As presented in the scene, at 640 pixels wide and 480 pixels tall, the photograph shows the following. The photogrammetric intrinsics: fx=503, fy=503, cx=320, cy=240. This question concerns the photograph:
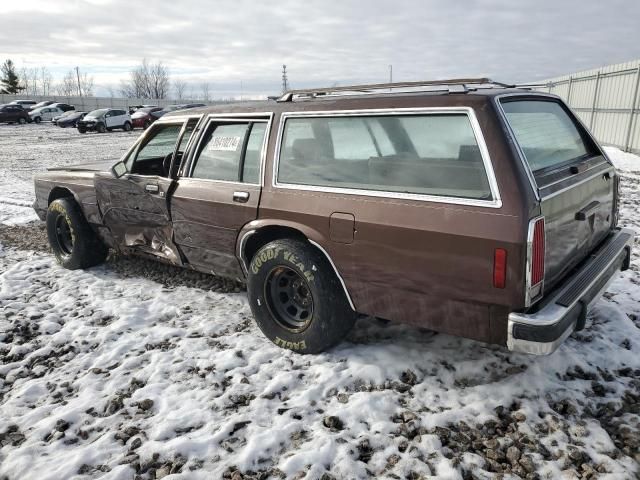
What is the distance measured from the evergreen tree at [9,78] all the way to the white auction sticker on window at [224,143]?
91.0 meters

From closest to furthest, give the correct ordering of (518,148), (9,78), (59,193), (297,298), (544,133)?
1. (518,148)
2. (544,133)
3. (297,298)
4. (59,193)
5. (9,78)

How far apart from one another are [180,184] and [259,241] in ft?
3.13

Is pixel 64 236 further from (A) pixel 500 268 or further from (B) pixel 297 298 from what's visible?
(A) pixel 500 268

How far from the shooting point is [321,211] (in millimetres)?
3236

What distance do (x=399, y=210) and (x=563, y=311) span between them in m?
1.01

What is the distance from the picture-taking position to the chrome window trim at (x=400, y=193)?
2618 mm

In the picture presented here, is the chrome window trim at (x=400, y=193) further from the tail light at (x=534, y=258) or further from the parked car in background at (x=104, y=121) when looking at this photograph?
the parked car in background at (x=104, y=121)

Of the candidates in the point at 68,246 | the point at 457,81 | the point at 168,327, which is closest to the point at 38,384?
the point at 168,327

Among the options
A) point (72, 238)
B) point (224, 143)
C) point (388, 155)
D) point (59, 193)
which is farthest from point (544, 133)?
point (59, 193)

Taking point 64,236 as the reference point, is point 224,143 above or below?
above

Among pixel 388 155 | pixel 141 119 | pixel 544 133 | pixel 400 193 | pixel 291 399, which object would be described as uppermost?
pixel 141 119

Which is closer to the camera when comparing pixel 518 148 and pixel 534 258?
pixel 534 258

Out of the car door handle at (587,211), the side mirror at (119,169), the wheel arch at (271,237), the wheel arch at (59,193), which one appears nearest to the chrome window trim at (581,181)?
the car door handle at (587,211)

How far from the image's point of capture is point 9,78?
78.6m
